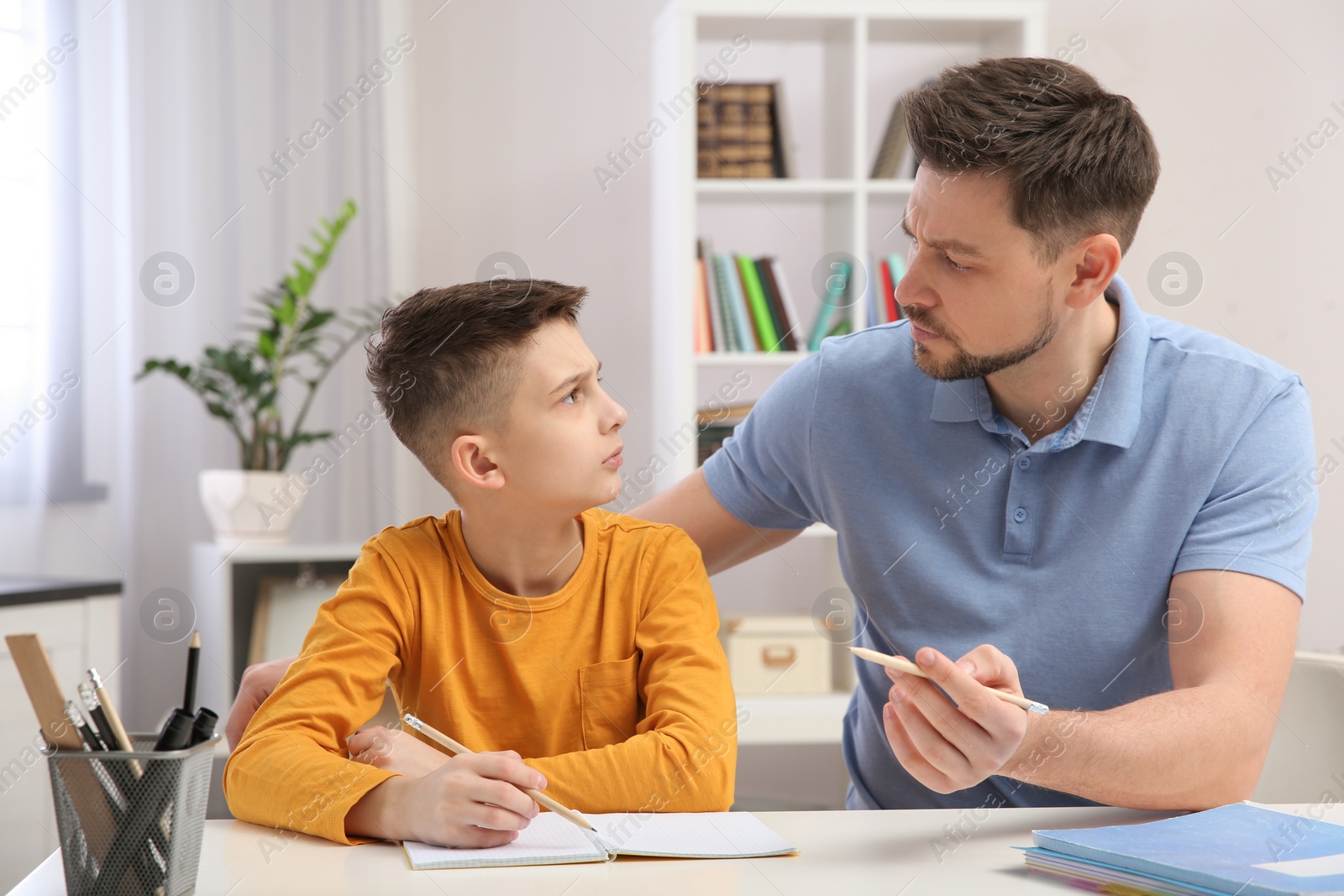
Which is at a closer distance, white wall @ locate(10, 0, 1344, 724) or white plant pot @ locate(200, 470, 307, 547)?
white plant pot @ locate(200, 470, 307, 547)

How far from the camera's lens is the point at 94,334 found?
2.73 m

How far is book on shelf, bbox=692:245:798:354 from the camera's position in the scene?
2758 mm

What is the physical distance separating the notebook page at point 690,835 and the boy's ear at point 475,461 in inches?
14.9

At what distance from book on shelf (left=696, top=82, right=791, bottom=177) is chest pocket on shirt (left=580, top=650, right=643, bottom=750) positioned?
189 centimetres

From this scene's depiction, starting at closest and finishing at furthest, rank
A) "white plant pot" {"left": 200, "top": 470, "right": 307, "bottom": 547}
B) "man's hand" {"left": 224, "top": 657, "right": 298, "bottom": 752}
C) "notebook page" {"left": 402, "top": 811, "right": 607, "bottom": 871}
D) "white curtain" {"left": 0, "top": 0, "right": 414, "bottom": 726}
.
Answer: "notebook page" {"left": 402, "top": 811, "right": 607, "bottom": 871}, "man's hand" {"left": 224, "top": 657, "right": 298, "bottom": 752}, "white plant pot" {"left": 200, "top": 470, "right": 307, "bottom": 547}, "white curtain" {"left": 0, "top": 0, "right": 414, "bottom": 726}

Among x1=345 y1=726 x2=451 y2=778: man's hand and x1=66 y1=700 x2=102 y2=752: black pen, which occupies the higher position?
x1=66 y1=700 x2=102 y2=752: black pen

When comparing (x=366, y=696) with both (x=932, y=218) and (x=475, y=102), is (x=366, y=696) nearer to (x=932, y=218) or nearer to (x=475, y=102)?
(x=932, y=218)

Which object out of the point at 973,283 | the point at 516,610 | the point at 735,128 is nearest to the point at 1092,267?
the point at 973,283

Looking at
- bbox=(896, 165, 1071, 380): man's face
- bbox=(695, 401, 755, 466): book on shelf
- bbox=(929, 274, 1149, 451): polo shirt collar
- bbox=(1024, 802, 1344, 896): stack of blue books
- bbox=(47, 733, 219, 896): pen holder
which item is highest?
bbox=(896, 165, 1071, 380): man's face

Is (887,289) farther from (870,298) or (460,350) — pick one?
(460,350)

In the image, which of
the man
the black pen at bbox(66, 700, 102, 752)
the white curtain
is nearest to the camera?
the black pen at bbox(66, 700, 102, 752)

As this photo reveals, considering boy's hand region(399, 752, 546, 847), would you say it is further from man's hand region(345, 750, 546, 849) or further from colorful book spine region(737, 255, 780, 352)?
colorful book spine region(737, 255, 780, 352)

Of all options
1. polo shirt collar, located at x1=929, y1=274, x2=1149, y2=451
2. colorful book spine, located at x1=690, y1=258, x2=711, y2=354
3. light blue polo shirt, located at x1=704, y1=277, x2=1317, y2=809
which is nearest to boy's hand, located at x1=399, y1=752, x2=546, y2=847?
light blue polo shirt, located at x1=704, y1=277, x2=1317, y2=809

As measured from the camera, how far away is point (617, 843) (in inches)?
33.4
